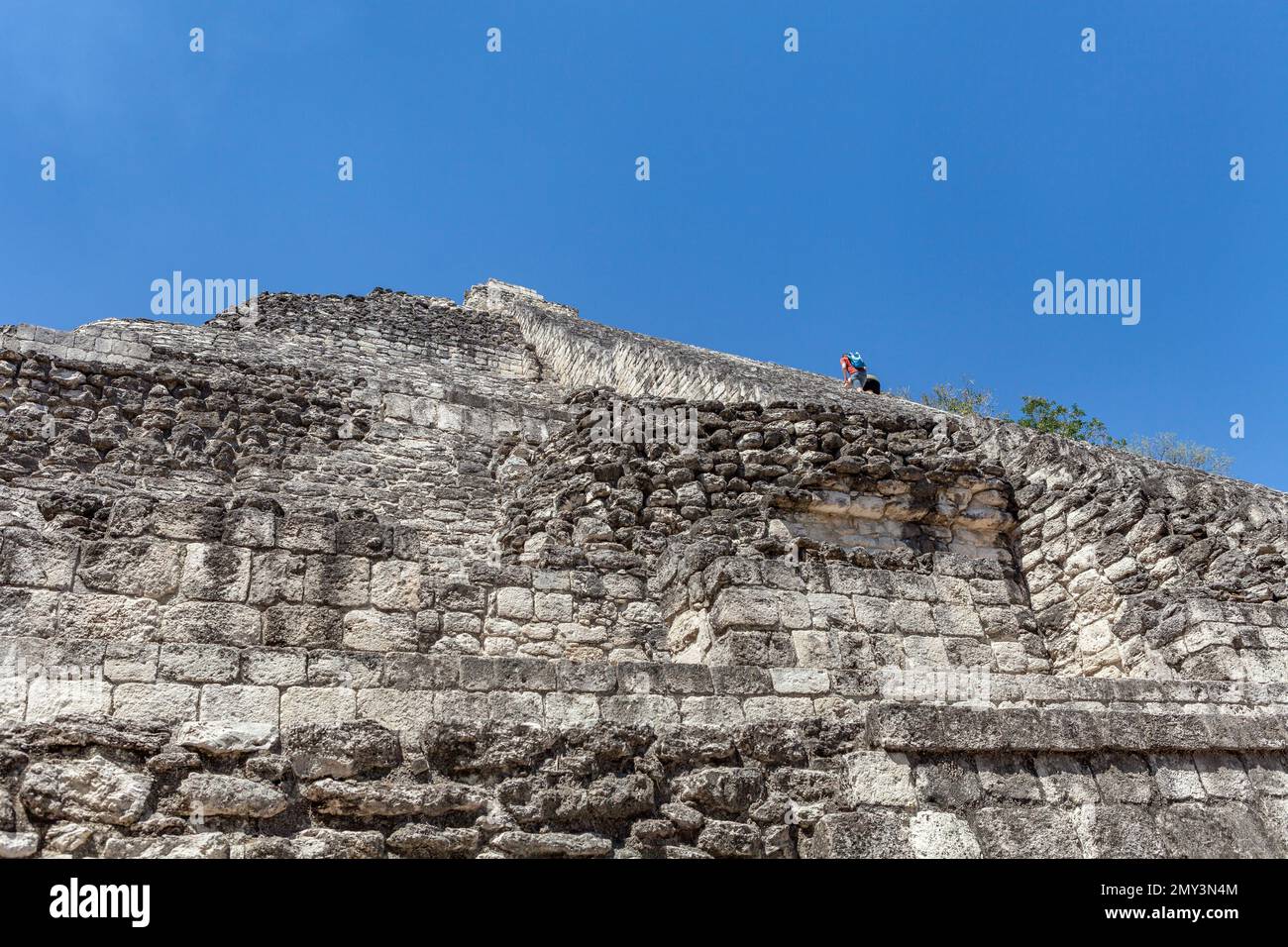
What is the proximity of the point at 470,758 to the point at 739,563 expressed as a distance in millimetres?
1426

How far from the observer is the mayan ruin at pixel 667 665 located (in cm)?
313

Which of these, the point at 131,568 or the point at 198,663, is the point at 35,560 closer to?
the point at 131,568

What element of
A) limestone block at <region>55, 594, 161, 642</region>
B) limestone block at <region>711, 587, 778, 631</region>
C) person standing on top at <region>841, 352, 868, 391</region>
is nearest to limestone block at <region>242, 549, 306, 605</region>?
limestone block at <region>55, 594, 161, 642</region>

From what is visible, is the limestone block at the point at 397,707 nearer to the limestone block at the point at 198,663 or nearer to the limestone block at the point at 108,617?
the limestone block at the point at 198,663

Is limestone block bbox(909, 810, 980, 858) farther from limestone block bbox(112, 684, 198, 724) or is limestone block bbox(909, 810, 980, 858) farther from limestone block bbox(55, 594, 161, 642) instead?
limestone block bbox(55, 594, 161, 642)

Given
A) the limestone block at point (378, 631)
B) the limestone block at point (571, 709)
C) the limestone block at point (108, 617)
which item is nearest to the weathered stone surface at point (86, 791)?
the limestone block at point (108, 617)

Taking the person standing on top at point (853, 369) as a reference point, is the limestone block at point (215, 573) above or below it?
below

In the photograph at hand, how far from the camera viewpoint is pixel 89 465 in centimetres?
788

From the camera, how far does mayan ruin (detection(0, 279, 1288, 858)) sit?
313cm

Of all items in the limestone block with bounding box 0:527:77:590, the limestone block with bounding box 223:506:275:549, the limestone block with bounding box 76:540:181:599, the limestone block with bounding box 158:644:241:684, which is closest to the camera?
the limestone block with bounding box 158:644:241:684

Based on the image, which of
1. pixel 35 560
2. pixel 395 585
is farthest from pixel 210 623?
pixel 395 585
